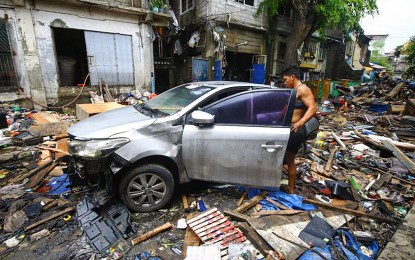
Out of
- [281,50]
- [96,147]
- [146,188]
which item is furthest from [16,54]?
[281,50]

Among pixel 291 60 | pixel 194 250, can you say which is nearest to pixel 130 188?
pixel 194 250

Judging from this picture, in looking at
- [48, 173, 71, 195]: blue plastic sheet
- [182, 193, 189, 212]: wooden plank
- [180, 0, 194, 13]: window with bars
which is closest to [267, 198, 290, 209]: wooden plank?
[182, 193, 189, 212]: wooden plank

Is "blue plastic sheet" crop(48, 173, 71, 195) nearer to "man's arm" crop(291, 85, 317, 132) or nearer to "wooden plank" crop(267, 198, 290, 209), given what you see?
"wooden plank" crop(267, 198, 290, 209)

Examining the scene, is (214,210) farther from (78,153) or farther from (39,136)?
(39,136)

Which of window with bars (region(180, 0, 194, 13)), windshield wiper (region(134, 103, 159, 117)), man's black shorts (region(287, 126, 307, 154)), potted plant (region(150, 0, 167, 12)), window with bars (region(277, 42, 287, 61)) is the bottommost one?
man's black shorts (region(287, 126, 307, 154))

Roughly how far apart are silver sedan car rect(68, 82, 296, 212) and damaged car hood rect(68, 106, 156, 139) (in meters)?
0.01

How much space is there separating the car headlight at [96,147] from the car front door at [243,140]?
827 mm

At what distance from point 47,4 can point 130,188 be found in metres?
8.18

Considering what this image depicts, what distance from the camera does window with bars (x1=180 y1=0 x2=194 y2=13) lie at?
13148 mm

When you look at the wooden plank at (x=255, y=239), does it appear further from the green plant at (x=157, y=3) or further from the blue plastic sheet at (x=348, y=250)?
the green plant at (x=157, y=3)

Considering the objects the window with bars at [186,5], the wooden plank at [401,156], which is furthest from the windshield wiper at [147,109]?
the window with bars at [186,5]

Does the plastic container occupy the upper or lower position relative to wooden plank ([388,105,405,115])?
lower

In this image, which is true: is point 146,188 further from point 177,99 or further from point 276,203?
point 276,203

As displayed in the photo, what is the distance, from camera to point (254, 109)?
304cm
